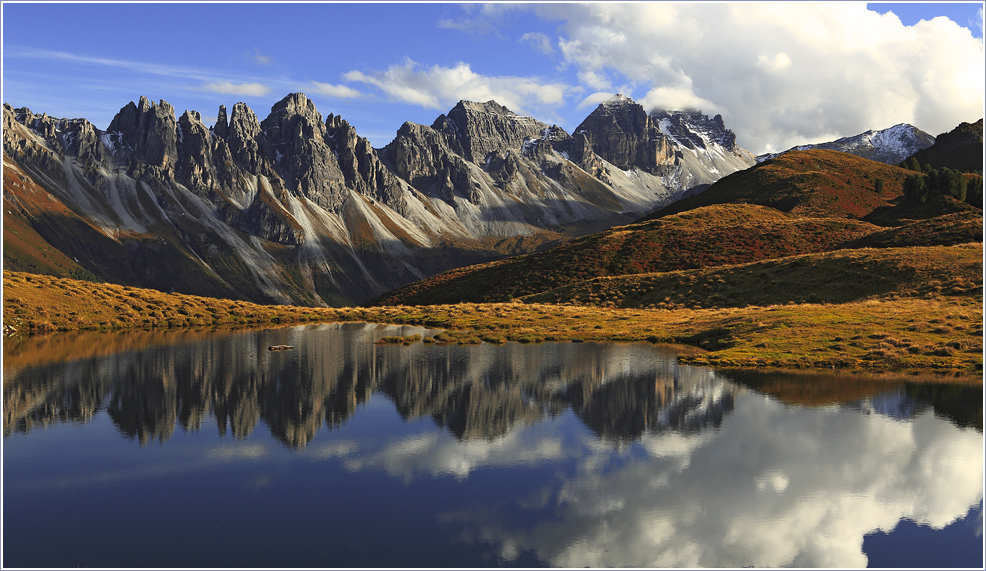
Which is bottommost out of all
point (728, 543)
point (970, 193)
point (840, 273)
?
point (728, 543)

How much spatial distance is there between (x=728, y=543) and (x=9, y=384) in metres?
44.9

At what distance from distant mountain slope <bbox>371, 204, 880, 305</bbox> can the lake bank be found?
29.8m

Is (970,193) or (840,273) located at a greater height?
(970,193)

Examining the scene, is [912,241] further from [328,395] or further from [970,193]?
[328,395]

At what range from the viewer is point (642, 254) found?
5502 inches

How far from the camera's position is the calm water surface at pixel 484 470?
21.1 meters

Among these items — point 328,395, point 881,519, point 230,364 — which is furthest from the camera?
point 230,364

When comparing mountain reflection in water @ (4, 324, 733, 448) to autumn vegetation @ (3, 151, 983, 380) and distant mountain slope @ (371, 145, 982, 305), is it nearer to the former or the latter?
autumn vegetation @ (3, 151, 983, 380)

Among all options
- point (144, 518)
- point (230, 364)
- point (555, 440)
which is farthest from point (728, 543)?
point (230, 364)

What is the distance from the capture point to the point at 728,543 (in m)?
21.5

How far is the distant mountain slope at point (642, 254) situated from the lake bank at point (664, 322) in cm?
2983

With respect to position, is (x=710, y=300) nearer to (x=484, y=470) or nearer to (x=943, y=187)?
(x=484, y=470)

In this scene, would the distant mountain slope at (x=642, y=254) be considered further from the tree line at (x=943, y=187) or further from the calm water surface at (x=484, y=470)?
the calm water surface at (x=484, y=470)

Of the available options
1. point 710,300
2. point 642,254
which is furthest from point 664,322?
point 642,254
